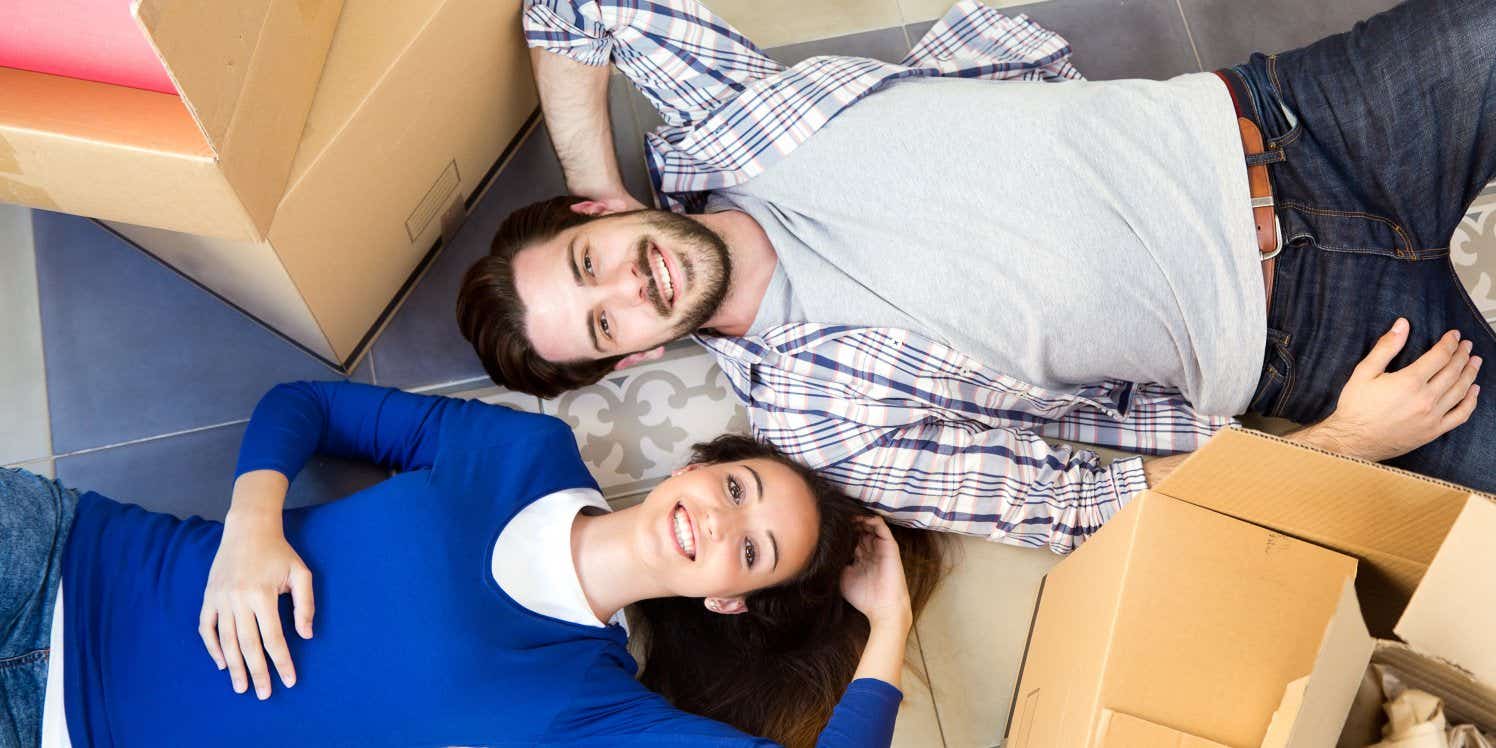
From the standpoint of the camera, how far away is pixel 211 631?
1219mm

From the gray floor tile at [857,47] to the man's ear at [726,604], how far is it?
3.19ft

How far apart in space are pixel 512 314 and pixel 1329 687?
3.51 feet

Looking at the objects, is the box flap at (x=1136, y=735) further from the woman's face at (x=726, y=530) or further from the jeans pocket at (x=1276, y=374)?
the jeans pocket at (x=1276, y=374)

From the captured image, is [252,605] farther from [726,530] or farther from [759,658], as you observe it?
[759,658]

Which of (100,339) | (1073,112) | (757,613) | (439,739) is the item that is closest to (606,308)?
(757,613)

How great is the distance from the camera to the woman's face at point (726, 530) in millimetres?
1301

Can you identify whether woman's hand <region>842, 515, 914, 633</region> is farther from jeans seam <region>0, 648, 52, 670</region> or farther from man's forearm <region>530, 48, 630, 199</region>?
jeans seam <region>0, 648, 52, 670</region>

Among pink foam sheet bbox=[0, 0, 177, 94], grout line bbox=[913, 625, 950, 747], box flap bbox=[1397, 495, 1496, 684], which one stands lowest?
grout line bbox=[913, 625, 950, 747]

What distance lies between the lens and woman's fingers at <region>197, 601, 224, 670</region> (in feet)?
3.99

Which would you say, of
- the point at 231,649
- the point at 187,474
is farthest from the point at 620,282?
the point at 187,474

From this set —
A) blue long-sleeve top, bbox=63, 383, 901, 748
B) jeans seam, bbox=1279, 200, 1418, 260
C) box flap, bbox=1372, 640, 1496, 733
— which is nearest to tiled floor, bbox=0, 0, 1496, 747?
blue long-sleeve top, bbox=63, 383, 901, 748

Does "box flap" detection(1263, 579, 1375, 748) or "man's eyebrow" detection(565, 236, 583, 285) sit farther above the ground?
"man's eyebrow" detection(565, 236, 583, 285)

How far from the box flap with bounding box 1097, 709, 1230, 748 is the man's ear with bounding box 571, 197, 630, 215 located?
0.94 m

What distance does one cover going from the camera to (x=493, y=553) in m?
1.32
